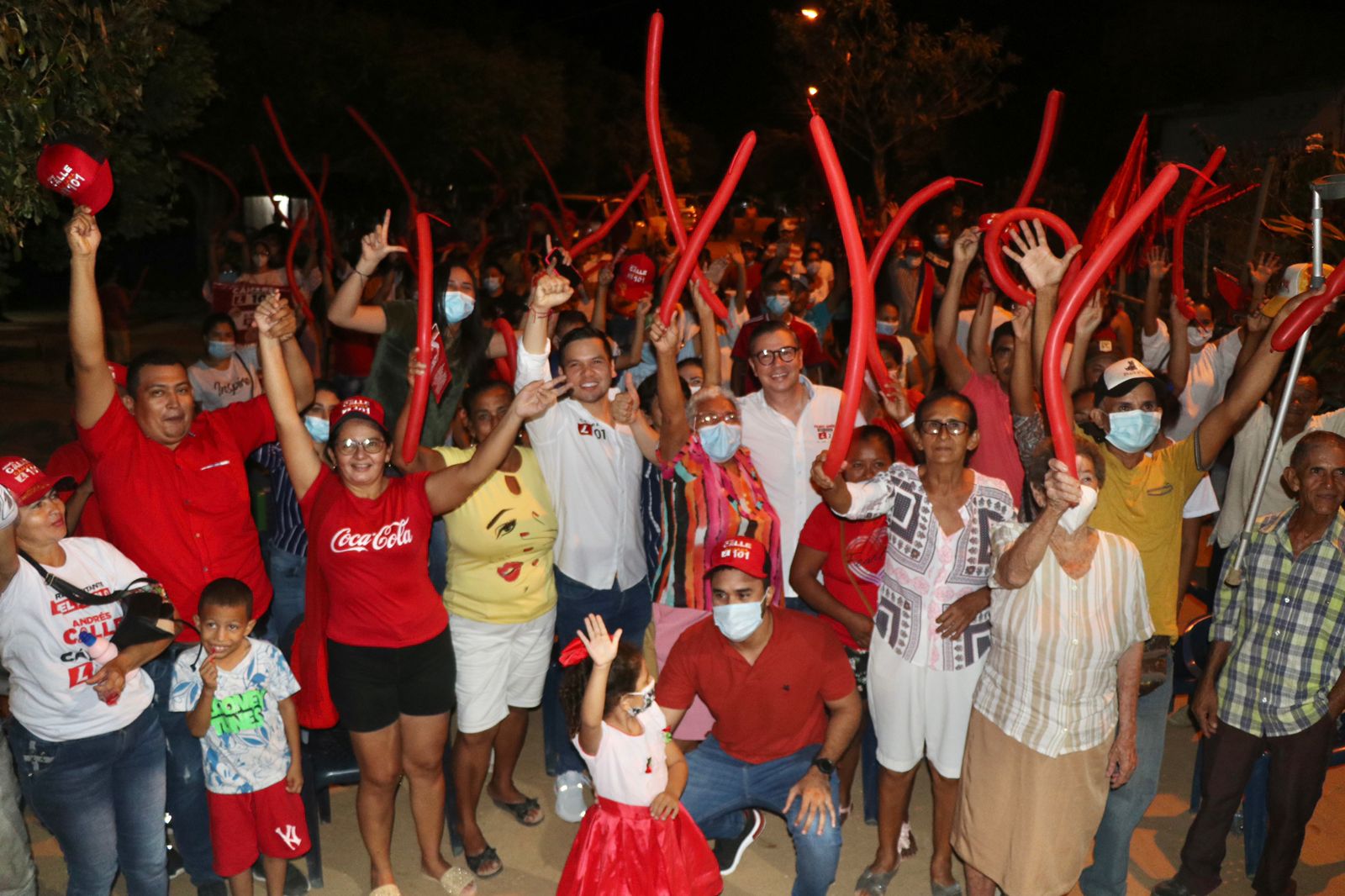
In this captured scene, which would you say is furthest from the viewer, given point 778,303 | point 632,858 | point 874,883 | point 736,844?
point 778,303

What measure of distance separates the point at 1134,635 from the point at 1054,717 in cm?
37

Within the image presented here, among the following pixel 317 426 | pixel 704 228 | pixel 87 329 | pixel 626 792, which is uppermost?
pixel 704 228

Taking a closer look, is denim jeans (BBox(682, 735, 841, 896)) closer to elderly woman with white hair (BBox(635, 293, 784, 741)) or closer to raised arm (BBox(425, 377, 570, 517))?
elderly woman with white hair (BBox(635, 293, 784, 741))

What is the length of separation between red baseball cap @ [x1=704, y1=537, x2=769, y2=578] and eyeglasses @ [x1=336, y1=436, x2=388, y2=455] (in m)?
1.24

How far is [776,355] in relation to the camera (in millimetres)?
5066

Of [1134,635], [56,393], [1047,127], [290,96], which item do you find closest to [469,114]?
[290,96]

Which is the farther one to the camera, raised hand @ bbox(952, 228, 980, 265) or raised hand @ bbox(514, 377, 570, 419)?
raised hand @ bbox(952, 228, 980, 265)

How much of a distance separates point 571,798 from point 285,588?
158cm

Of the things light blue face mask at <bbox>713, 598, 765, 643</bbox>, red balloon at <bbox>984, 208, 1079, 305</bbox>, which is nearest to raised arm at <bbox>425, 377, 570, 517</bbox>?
light blue face mask at <bbox>713, 598, 765, 643</bbox>

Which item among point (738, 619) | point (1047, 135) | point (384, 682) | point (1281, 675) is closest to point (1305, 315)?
point (1281, 675)

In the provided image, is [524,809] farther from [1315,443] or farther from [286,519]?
[1315,443]

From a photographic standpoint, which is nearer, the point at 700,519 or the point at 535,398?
the point at 535,398

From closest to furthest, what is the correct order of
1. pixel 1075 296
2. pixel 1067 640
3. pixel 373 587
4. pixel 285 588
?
pixel 1075 296 < pixel 1067 640 < pixel 373 587 < pixel 285 588

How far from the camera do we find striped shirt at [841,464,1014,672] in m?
4.19
